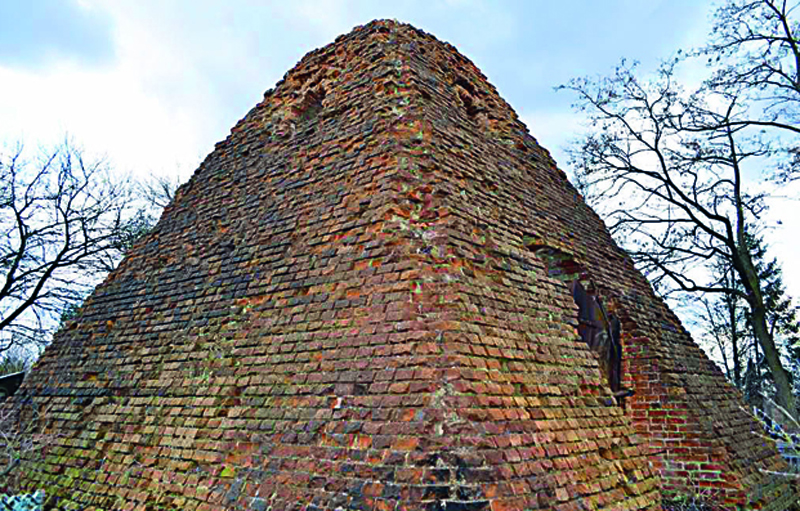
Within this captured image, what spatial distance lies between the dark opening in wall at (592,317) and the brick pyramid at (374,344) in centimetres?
8

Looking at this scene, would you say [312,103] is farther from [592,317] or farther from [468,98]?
[592,317]

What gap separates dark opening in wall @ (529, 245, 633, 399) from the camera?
19.4 feet

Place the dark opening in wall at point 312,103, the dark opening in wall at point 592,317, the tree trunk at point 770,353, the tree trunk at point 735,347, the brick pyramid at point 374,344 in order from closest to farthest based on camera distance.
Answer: the brick pyramid at point 374,344 → the dark opening in wall at point 592,317 → the dark opening in wall at point 312,103 → the tree trunk at point 770,353 → the tree trunk at point 735,347

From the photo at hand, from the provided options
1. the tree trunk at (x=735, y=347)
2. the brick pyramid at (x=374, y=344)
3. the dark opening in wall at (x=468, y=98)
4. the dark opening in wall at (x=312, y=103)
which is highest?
the tree trunk at (x=735, y=347)

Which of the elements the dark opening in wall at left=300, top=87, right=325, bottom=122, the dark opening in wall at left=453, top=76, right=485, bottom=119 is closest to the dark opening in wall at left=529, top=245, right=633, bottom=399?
the dark opening in wall at left=453, top=76, right=485, bottom=119

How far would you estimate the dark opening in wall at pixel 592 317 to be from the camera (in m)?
5.92

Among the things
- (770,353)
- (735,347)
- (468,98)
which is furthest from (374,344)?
(735,347)

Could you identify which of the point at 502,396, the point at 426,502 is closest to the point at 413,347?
the point at 502,396

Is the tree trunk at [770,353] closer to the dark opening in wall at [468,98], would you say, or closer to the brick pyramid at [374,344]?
the brick pyramid at [374,344]

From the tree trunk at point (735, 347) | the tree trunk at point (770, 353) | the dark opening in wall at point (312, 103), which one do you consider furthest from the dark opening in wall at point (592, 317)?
the tree trunk at point (735, 347)

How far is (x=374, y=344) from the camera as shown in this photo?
3.46 meters

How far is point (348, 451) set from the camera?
308cm

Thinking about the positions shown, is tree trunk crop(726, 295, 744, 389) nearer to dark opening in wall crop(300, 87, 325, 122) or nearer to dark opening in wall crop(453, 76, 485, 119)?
dark opening in wall crop(453, 76, 485, 119)

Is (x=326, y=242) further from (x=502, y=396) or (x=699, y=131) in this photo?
(x=699, y=131)
